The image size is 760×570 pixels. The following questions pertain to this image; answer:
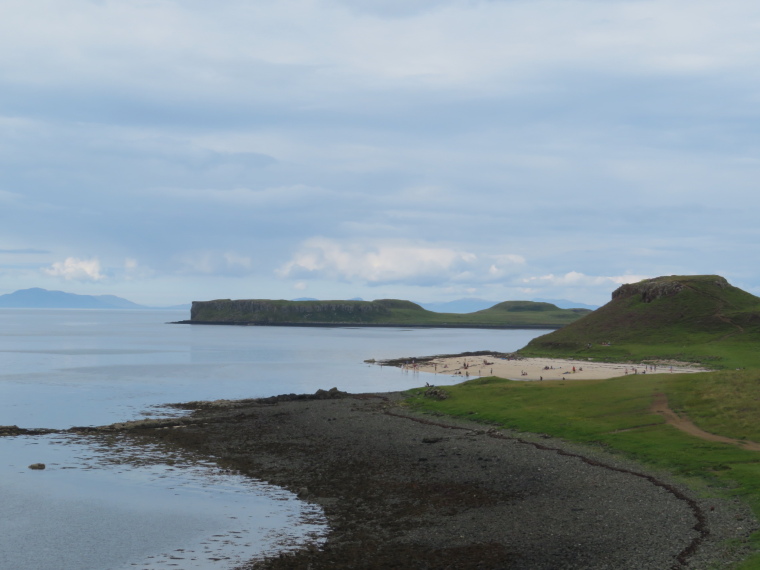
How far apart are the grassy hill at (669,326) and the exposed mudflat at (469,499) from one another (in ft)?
284

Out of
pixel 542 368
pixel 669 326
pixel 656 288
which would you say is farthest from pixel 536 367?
pixel 656 288

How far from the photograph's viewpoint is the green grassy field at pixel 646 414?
3834cm

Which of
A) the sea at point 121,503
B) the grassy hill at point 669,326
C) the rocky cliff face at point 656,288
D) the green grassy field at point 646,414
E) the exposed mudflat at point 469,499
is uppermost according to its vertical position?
the rocky cliff face at point 656,288

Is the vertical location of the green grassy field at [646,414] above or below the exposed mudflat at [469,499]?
above

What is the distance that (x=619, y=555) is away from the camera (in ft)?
85.5

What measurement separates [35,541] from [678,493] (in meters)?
32.1

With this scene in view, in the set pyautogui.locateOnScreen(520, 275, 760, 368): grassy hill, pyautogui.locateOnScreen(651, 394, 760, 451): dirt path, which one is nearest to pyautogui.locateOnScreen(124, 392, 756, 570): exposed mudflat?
pyautogui.locateOnScreen(651, 394, 760, 451): dirt path

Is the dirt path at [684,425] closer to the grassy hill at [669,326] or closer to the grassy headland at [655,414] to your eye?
the grassy headland at [655,414]

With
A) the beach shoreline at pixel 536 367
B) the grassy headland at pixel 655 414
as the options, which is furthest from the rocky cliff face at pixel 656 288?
the beach shoreline at pixel 536 367

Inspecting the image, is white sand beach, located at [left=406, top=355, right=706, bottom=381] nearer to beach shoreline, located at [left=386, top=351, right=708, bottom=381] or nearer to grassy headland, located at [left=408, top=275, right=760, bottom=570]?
beach shoreline, located at [left=386, top=351, right=708, bottom=381]

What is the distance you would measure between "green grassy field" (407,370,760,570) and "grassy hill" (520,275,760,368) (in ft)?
197

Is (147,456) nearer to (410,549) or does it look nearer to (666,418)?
(410,549)

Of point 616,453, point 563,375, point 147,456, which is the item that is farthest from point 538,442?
point 563,375

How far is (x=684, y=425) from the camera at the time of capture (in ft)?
168
